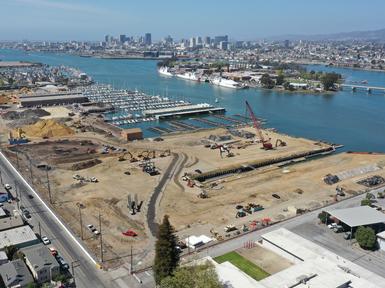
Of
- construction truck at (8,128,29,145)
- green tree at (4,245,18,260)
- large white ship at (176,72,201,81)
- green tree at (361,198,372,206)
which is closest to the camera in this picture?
green tree at (4,245,18,260)

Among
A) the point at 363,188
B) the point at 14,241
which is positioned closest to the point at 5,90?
the point at 14,241

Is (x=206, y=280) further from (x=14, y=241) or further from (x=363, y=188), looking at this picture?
(x=363, y=188)

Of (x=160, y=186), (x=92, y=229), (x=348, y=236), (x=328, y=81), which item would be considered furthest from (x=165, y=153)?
(x=328, y=81)

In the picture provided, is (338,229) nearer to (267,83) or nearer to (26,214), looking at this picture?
(26,214)

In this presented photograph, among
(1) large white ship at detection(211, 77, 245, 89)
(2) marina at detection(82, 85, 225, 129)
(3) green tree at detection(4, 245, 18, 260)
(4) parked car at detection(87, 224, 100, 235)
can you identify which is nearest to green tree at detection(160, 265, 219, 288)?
(4) parked car at detection(87, 224, 100, 235)

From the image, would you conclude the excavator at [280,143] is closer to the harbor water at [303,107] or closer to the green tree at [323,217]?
the harbor water at [303,107]

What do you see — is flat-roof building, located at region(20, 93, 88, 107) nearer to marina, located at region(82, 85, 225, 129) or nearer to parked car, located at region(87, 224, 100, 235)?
marina, located at region(82, 85, 225, 129)
